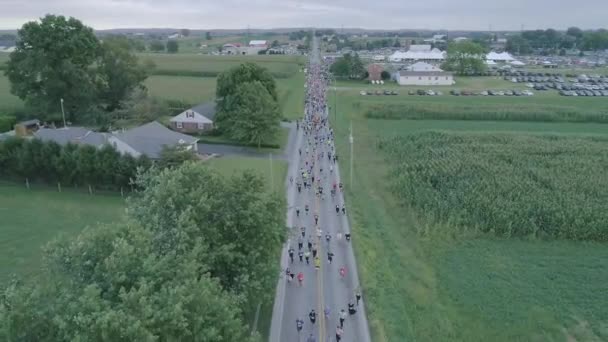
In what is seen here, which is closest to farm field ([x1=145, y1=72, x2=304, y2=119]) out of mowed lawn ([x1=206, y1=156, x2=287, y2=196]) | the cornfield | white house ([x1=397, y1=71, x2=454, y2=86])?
mowed lawn ([x1=206, y1=156, x2=287, y2=196])

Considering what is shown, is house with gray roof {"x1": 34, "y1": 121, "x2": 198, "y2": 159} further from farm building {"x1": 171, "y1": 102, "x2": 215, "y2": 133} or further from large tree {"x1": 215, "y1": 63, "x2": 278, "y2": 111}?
large tree {"x1": 215, "y1": 63, "x2": 278, "y2": 111}

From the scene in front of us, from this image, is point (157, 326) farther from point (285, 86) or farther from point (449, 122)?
point (285, 86)

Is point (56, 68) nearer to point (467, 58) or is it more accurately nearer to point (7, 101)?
point (7, 101)

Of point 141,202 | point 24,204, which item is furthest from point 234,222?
point 24,204

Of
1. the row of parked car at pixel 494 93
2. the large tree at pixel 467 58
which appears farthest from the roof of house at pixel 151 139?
the large tree at pixel 467 58

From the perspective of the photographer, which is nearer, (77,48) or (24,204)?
(24,204)

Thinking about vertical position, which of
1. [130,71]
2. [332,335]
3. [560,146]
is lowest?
[332,335]
